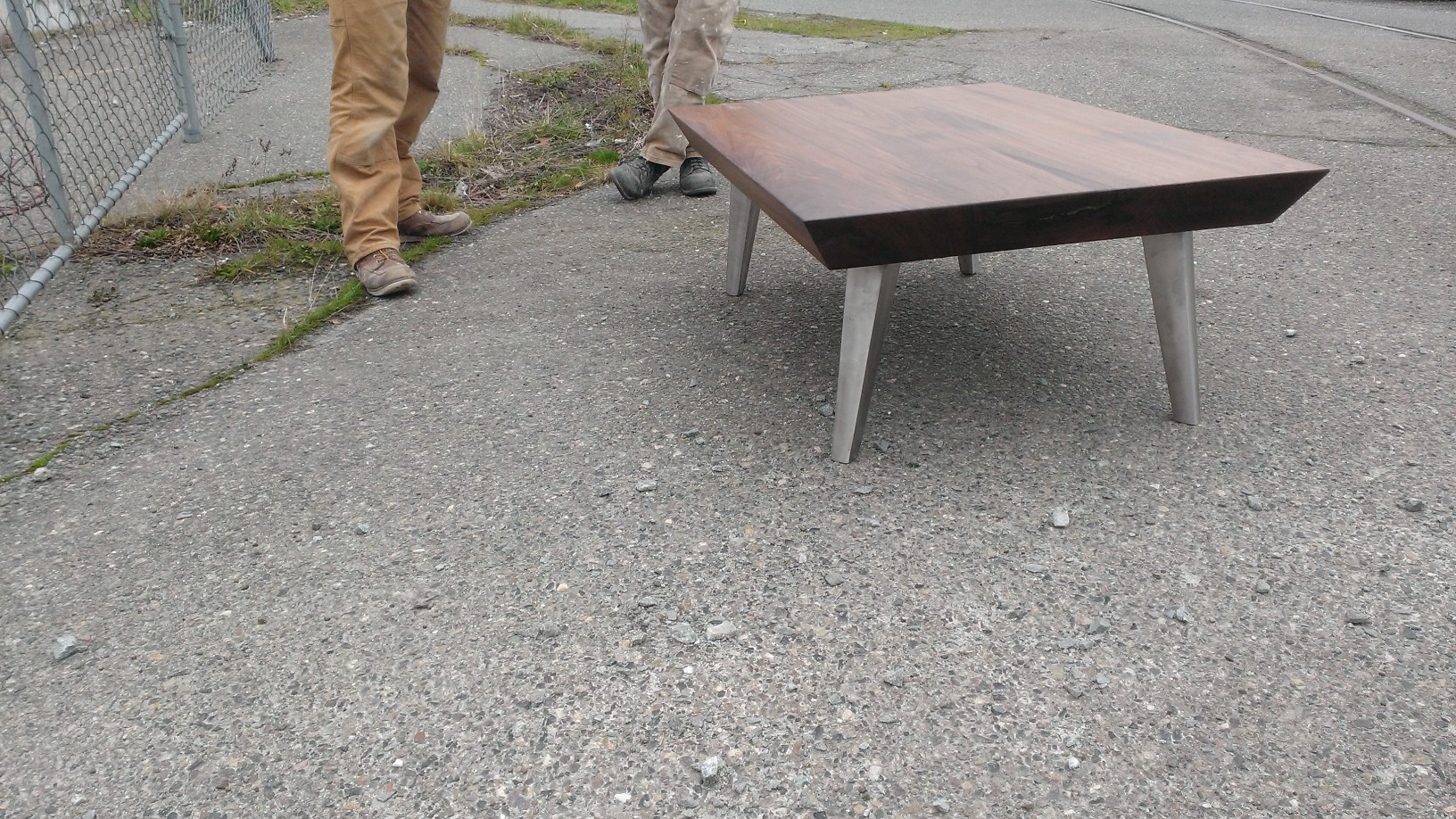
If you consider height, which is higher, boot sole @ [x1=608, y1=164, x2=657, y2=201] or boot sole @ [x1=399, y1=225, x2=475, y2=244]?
boot sole @ [x1=399, y1=225, x2=475, y2=244]

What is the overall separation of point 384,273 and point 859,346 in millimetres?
1504

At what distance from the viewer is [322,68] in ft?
19.1

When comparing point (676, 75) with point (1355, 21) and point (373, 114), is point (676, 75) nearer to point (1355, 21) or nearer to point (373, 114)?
point (373, 114)

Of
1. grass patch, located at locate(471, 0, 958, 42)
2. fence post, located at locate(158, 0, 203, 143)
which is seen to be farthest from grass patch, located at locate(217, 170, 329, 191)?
grass patch, located at locate(471, 0, 958, 42)

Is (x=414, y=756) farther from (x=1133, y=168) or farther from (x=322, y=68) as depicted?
(x=322, y=68)

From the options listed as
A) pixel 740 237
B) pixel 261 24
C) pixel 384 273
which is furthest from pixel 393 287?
pixel 261 24

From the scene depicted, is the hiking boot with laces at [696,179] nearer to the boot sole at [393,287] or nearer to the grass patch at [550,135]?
the grass patch at [550,135]

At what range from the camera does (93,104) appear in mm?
4629

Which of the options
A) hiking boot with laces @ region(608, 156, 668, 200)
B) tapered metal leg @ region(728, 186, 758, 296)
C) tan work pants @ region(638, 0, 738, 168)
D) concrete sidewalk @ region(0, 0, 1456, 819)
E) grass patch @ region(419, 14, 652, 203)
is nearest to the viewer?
concrete sidewalk @ region(0, 0, 1456, 819)

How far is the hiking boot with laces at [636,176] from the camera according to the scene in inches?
143

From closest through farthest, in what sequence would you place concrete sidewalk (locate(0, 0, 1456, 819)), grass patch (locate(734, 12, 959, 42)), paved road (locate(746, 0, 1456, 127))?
concrete sidewalk (locate(0, 0, 1456, 819)), paved road (locate(746, 0, 1456, 127)), grass patch (locate(734, 12, 959, 42))

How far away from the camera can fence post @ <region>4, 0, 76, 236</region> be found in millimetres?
2697

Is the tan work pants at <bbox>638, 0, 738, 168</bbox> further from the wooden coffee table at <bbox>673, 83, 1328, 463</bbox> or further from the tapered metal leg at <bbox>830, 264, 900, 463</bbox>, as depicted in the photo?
the tapered metal leg at <bbox>830, 264, 900, 463</bbox>

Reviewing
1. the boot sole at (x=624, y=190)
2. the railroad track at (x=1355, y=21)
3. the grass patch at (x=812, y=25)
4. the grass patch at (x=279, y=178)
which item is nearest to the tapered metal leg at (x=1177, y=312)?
the boot sole at (x=624, y=190)
